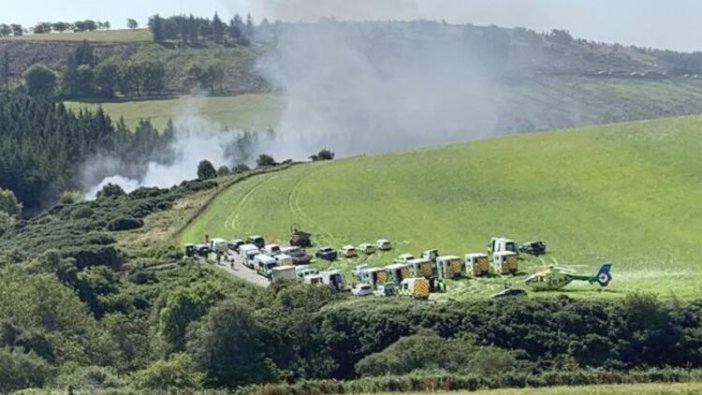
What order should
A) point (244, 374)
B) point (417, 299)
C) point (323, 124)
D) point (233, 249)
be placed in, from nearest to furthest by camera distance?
1. point (244, 374)
2. point (417, 299)
3. point (233, 249)
4. point (323, 124)

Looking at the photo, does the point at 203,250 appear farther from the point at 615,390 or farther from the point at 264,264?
the point at 615,390

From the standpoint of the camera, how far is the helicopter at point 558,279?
59.3 m

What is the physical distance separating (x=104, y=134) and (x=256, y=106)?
142 ft

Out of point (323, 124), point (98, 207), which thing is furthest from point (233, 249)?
point (323, 124)

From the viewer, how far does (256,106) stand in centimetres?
19688

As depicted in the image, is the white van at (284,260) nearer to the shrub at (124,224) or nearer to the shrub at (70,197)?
the shrub at (124,224)

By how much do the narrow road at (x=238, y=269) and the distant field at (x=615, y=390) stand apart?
3130 centimetres

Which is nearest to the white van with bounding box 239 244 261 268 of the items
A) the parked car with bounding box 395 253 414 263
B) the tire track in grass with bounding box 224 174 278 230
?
the tire track in grass with bounding box 224 174 278 230

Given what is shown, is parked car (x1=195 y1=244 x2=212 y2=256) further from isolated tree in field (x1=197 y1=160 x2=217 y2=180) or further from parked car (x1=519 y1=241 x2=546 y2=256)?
isolated tree in field (x1=197 y1=160 x2=217 y2=180)

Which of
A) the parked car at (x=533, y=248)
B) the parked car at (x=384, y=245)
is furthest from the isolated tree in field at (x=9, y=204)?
the parked car at (x=533, y=248)

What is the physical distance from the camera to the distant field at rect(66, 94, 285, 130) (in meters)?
184

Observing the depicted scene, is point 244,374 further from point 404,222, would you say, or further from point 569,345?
point 404,222

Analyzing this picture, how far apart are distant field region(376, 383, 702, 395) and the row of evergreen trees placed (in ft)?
347

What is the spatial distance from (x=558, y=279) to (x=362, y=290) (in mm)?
10700
